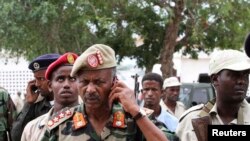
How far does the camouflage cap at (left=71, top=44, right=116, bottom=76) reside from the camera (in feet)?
10.2

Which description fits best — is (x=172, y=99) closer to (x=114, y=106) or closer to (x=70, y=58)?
(x=70, y=58)

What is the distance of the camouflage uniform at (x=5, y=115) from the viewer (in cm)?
568

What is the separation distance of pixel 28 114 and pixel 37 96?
178mm

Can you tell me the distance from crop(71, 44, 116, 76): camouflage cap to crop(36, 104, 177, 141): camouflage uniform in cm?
26

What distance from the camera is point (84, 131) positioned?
10.3ft

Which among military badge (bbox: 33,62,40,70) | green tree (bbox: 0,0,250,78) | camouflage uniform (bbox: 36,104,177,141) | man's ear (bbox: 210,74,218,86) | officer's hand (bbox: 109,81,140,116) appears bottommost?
camouflage uniform (bbox: 36,104,177,141)

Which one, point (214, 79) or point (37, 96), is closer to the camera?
point (214, 79)

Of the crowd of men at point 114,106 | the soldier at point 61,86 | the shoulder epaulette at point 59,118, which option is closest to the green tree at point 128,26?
the soldier at point 61,86

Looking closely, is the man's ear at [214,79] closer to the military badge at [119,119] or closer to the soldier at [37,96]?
the military badge at [119,119]

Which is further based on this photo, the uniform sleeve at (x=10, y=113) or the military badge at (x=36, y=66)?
the uniform sleeve at (x=10, y=113)

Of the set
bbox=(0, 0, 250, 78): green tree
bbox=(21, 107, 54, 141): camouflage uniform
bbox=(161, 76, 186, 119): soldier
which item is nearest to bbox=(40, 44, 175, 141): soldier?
bbox=(21, 107, 54, 141): camouflage uniform

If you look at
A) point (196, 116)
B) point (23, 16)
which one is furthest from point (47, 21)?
point (196, 116)

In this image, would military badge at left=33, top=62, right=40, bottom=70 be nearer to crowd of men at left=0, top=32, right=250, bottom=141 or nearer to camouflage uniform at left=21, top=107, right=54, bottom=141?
crowd of men at left=0, top=32, right=250, bottom=141

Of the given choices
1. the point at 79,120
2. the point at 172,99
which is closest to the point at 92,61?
the point at 79,120
